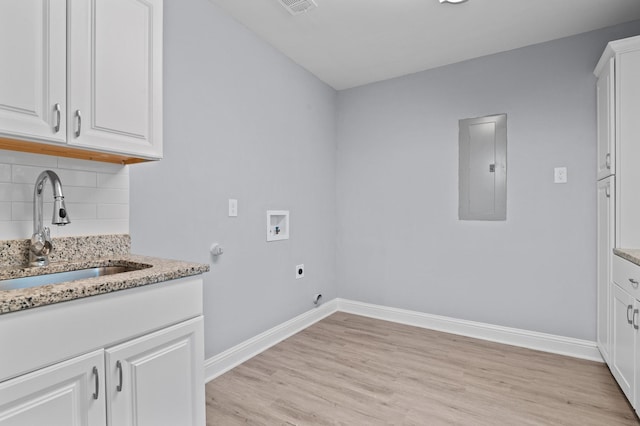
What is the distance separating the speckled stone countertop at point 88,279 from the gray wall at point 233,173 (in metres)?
0.23

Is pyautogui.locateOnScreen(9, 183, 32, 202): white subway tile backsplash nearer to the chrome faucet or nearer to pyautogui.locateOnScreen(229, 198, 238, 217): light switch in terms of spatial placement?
the chrome faucet

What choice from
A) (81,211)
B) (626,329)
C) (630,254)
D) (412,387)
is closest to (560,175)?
(630,254)

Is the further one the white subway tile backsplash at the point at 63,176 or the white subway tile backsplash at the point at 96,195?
the white subway tile backsplash at the point at 96,195

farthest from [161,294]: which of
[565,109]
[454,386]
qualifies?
[565,109]

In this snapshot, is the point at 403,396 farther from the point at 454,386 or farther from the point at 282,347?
the point at 282,347

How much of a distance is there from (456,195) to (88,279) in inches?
110

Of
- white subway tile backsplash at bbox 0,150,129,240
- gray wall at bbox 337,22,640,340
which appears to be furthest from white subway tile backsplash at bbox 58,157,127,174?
gray wall at bbox 337,22,640,340

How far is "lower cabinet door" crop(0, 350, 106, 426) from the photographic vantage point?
91cm

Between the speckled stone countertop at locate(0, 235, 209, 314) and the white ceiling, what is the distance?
1733mm

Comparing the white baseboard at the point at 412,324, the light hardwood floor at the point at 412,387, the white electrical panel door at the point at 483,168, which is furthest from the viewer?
the white electrical panel door at the point at 483,168

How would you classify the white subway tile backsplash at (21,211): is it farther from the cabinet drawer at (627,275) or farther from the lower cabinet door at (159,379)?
the cabinet drawer at (627,275)

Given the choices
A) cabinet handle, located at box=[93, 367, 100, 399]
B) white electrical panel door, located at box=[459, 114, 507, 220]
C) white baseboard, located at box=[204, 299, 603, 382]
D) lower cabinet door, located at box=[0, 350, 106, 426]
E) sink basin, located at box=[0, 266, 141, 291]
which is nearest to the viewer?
lower cabinet door, located at box=[0, 350, 106, 426]

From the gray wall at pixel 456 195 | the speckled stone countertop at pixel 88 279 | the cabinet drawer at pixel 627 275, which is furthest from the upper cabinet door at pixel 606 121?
the speckled stone countertop at pixel 88 279

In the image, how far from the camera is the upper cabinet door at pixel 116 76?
4.33 feet
